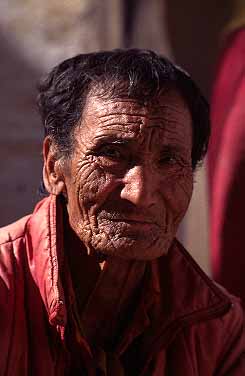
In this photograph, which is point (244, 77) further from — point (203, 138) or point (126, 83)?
point (126, 83)

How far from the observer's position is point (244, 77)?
3016 millimetres

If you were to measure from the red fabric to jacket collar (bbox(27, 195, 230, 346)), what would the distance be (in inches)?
32.8

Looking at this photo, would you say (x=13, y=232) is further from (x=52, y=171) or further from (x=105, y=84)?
(x=105, y=84)

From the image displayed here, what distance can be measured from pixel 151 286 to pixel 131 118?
1.61 ft

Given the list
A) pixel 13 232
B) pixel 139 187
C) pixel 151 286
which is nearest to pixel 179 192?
pixel 139 187

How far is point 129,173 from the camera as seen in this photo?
188 cm

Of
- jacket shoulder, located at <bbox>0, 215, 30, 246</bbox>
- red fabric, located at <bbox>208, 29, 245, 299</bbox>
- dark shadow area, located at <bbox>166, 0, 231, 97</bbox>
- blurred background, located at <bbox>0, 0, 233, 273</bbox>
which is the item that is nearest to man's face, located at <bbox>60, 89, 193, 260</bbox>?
jacket shoulder, located at <bbox>0, 215, 30, 246</bbox>

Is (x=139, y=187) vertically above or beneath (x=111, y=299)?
above

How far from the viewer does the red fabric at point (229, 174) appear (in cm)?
299

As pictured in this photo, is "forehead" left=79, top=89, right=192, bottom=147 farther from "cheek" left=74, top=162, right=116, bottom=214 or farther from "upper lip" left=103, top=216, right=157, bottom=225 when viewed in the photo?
"upper lip" left=103, top=216, right=157, bottom=225

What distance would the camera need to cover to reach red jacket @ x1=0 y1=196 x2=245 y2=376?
193 centimetres

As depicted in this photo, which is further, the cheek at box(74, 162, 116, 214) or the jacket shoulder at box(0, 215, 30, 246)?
the jacket shoulder at box(0, 215, 30, 246)

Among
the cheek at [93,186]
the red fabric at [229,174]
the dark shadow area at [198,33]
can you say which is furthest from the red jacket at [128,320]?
the dark shadow area at [198,33]

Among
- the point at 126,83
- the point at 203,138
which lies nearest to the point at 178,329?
the point at 203,138
